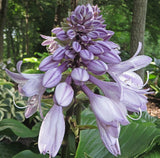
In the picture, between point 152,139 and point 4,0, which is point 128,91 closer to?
point 152,139

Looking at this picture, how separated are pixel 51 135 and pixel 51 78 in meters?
0.22

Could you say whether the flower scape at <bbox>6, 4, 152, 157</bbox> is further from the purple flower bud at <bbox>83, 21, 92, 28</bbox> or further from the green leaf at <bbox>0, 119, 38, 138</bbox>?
the green leaf at <bbox>0, 119, 38, 138</bbox>

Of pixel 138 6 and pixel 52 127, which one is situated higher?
pixel 138 6

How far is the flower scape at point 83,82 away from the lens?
0.83 meters

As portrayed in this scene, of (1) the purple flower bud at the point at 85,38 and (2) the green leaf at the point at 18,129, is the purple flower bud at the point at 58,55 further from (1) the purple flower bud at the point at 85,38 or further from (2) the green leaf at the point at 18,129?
(2) the green leaf at the point at 18,129

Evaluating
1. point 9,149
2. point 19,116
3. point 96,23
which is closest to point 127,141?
point 96,23

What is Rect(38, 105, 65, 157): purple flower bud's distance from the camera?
2.74 ft

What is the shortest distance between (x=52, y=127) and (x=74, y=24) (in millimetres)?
443

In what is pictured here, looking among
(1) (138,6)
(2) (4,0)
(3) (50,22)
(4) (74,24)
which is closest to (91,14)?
(4) (74,24)

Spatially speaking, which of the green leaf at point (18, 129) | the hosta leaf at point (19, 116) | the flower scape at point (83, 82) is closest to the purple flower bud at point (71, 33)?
the flower scape at point (83, 82)

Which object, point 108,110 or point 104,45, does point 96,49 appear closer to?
point 104,45

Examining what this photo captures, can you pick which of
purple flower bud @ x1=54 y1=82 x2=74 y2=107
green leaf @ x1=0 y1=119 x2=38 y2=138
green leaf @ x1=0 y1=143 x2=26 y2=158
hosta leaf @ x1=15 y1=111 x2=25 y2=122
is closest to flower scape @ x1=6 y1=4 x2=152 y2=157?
purple flower bud @ x1=54 y1=82 x2=74 y2=107

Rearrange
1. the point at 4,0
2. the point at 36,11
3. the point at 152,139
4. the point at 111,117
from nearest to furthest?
1. the point at 111,117
2. the point at 152,139
3. the point at 4,0
4. the point at 36,11

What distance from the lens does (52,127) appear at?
85 cm
